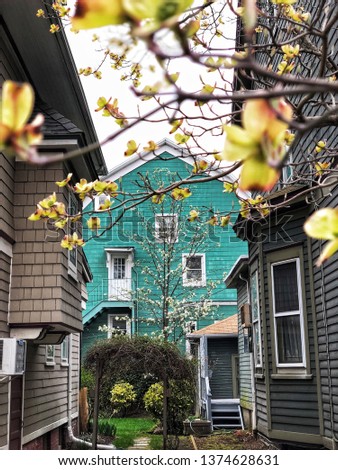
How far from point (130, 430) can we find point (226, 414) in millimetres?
2690

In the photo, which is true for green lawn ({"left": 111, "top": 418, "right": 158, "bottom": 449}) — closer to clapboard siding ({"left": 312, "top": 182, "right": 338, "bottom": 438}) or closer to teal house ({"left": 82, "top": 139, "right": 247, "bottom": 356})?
teal house ({"left": 82, "top": 139, "right": 247, "bottom": 356})

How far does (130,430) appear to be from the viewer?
15203 millimetres

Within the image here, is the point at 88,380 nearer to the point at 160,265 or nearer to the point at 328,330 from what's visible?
the point at 160,265

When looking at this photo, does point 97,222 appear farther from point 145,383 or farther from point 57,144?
point 145,383

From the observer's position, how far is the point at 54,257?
786cm

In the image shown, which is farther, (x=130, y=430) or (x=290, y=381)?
(x=130, y=430)

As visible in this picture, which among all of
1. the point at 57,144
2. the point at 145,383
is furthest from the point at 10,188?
the point at 145,383

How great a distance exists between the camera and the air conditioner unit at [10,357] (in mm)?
6848

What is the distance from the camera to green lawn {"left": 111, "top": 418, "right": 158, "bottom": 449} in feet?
40.8

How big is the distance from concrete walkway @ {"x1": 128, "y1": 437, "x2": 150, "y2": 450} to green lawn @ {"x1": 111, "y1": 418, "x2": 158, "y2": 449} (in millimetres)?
112

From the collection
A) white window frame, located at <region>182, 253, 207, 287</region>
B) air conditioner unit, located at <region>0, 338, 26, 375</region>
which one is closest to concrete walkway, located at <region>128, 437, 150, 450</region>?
air conditioner unit, located at <region>0, 338, 26, 375</region>

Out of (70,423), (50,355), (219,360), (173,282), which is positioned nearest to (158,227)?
(173,282)

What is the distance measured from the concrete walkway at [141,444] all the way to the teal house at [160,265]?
6.67m

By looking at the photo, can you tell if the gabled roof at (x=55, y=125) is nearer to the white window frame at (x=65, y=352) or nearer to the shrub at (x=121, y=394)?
the white window frame at (x=65, y=352)
